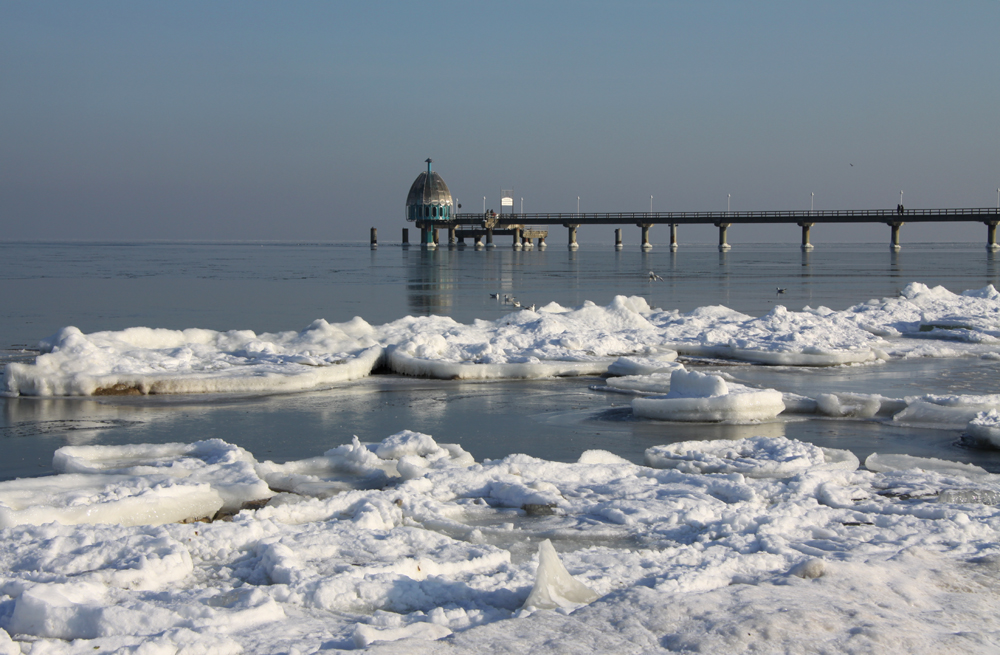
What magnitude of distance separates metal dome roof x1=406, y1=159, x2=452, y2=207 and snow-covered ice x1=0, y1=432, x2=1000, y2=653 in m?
89.9

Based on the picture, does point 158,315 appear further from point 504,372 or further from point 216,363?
point 504,372

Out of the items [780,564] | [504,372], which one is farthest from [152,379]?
[780,564]

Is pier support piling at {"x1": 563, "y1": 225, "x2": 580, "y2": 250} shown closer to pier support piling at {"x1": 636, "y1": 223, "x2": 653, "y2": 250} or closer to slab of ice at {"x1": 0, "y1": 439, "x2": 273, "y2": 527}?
pier support piling at {"x1": 636, "y1": 223, "x2": 653, "y2": 250}

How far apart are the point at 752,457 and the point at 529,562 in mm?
3228

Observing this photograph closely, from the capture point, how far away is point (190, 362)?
11820 mm

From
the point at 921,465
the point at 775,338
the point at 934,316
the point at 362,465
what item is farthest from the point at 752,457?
the point at 934,316

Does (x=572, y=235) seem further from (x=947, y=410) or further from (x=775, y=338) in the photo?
(x=947, y=410)

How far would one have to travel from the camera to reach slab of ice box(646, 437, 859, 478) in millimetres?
7055

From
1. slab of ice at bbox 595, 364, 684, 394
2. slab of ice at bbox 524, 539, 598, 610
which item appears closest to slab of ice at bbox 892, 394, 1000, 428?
slab of ice at bbox 595, 364, 684, 394

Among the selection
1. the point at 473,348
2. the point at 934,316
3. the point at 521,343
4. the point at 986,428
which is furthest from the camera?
the point at 934,316

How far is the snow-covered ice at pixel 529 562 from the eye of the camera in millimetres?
3832

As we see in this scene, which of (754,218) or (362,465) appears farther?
(754,218)

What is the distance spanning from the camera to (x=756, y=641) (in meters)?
3.71

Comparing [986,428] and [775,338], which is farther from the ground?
[775,338]
